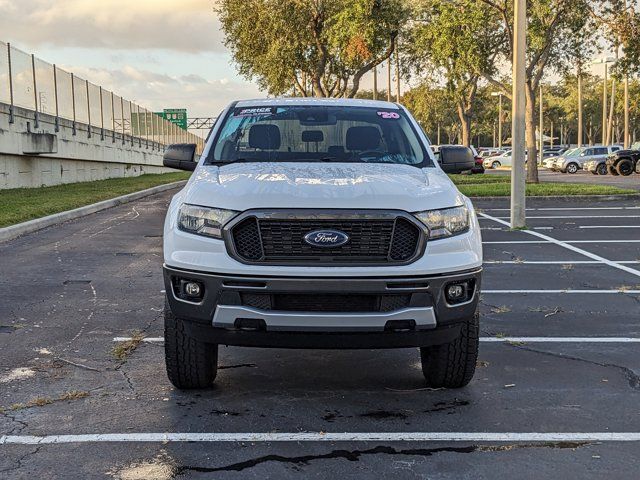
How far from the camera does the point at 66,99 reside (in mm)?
27906

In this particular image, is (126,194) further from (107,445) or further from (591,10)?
(107,445)

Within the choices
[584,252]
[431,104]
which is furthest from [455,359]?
[431,104]

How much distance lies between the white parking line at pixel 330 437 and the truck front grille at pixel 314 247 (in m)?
0.91

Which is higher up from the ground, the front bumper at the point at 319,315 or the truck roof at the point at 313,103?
the truck roof at the point at 313,103

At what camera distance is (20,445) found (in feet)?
13.1

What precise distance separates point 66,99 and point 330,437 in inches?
1027

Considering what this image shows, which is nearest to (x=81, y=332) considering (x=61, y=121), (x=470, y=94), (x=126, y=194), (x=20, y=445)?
(x=20, y=445)

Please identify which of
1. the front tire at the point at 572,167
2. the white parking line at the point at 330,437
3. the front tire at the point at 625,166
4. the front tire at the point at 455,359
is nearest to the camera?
the white parking line at the point at 330,437

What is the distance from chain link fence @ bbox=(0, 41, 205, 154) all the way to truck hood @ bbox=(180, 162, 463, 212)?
10006 millimetres

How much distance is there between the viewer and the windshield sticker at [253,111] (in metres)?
6.07

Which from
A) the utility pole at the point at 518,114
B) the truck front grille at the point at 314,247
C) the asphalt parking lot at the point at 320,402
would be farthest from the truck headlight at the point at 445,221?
the utility pole at the point at 518,114

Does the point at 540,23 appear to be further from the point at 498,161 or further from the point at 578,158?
the point at 498,161

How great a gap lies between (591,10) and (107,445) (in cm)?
2472

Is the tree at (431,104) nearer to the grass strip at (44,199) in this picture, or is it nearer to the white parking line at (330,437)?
the grass strip at (44,199)
